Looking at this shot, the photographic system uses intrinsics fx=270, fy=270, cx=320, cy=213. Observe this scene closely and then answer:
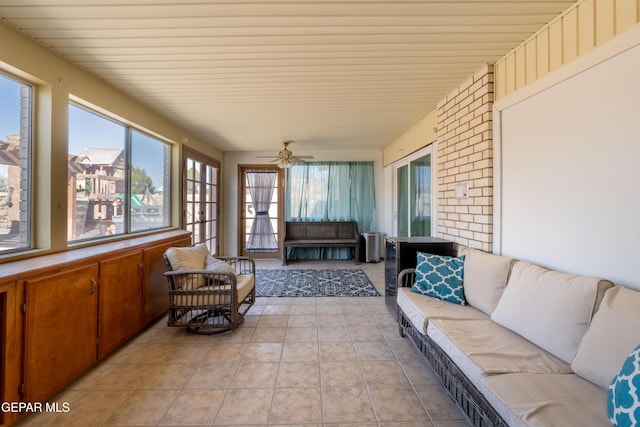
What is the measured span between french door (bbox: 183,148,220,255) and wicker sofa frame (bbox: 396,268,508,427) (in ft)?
12.3

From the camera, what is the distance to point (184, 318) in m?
2.95

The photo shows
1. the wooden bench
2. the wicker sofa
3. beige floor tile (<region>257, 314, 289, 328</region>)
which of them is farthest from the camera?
the wooden bench

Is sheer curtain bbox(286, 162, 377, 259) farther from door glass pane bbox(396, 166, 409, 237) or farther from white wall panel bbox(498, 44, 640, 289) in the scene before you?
white wall panel bbox(498, 44, 640, 289)

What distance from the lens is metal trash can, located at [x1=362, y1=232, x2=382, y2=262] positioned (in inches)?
228

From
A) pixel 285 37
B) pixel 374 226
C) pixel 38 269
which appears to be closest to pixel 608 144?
pixel 285 37

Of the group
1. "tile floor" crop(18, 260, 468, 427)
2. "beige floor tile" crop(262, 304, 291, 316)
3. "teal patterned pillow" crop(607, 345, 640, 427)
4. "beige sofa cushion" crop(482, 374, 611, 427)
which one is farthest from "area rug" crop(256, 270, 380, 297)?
"teal patterned pillow" crop(607, 345, 640, 427)

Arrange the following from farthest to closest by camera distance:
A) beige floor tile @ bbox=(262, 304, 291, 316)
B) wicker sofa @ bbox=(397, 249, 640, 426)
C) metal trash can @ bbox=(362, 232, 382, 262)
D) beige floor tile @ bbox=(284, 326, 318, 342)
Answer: metal trash can @ bbox=(362, 232, 382, 262)
beige floor tile @ bbox=(262, 304, 291, 316)
beige floor tile @ bbox=(284, 326, 318, 342)
wicker sofa @ bbox=(397, 249, 640, 426)

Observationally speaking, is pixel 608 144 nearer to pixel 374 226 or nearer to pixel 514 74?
pixel 514 74

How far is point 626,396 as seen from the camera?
0.93 meters

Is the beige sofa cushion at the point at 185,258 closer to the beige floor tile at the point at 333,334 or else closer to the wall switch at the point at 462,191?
the beige floor tile at the point at 333,334

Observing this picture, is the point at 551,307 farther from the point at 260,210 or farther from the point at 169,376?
the point at 260,210

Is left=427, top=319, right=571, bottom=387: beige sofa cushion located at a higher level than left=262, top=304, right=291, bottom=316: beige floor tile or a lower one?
higher

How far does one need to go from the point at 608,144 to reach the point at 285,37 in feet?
7.00

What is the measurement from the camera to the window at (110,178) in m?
2.45
